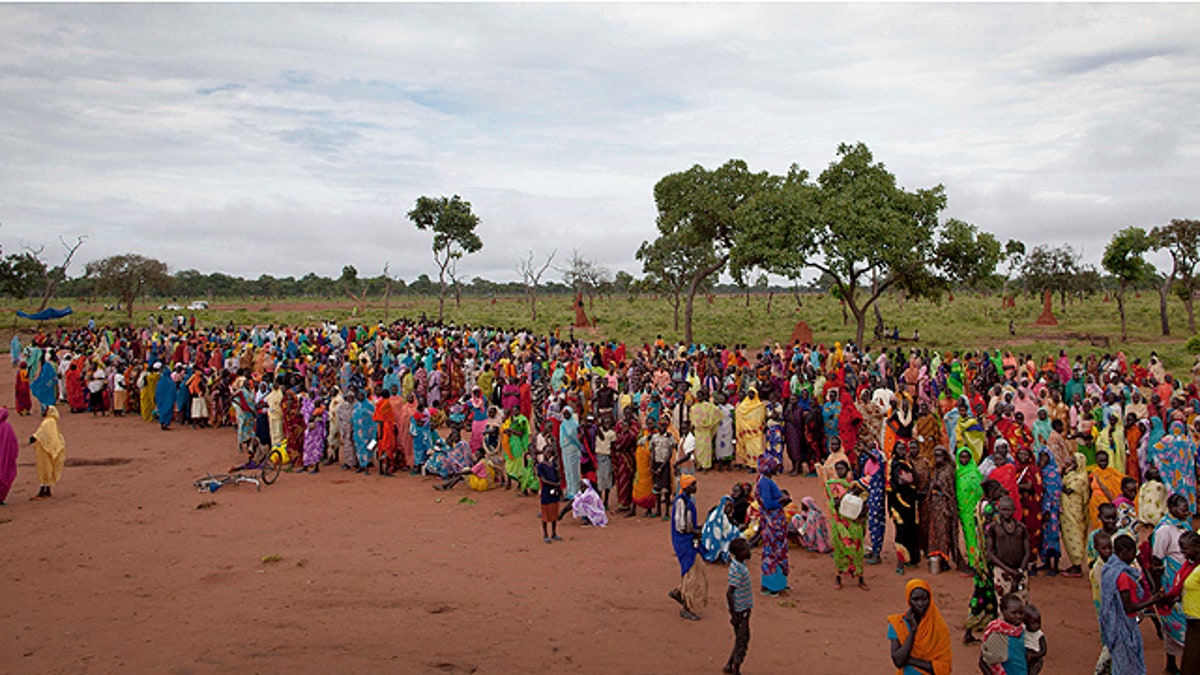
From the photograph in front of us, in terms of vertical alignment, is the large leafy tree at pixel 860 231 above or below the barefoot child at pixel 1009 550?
above

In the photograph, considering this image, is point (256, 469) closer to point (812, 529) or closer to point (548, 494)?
point (548, 494)

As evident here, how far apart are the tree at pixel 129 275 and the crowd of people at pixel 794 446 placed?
3217cm

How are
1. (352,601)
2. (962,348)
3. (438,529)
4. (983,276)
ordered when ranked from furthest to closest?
1. (962,348)
2. (983,276)
3. (438,529)
4. (352,601)

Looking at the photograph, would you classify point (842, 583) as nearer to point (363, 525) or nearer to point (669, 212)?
point (363, 525)

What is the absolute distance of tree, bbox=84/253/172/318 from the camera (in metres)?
49.8

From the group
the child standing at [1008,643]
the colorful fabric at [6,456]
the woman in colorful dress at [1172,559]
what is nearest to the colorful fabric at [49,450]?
the colorful fabric at [6,456]

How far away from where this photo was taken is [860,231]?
23.7 m

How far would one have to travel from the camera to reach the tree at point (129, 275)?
164 ft

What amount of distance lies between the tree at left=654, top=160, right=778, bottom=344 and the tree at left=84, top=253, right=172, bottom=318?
36.8 m

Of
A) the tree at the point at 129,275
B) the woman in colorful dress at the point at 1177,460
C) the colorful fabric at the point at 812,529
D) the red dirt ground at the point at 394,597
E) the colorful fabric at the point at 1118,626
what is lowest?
the red dirt ground at the point at 394,597

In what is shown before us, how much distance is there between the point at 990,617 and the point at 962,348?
2408cm

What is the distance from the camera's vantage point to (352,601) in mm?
7684

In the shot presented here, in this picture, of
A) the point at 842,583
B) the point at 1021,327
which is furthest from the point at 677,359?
the point at 1021,327

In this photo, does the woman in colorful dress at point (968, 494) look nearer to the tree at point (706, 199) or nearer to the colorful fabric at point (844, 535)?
the colorful fabric at point (844, 535)
